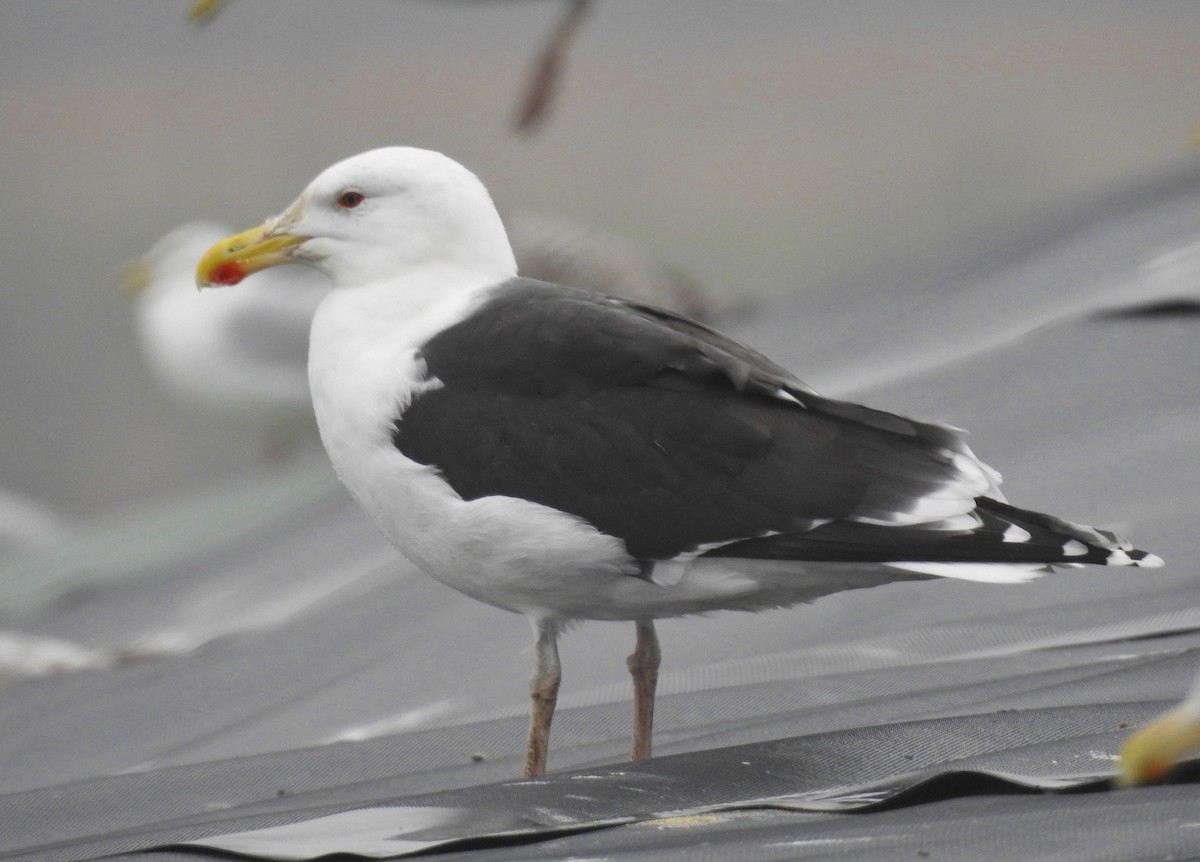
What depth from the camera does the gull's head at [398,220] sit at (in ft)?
6.70

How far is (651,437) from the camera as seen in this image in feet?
6.02

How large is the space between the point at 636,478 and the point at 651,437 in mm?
46

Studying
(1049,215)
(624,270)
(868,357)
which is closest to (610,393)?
(868,357)

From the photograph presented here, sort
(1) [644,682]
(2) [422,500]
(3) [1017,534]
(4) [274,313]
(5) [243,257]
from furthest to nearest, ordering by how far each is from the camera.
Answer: (4) [274,313], (5) [243,257], (1) [644,682], (2) [422,500], (3) [1017,534]

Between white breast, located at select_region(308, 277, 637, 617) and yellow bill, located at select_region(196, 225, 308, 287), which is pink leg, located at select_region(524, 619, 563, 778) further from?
yellow bill, located at select_region(196, 225, 308, 287)

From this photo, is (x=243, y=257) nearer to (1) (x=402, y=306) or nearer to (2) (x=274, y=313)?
(1) (x=402, y=306)

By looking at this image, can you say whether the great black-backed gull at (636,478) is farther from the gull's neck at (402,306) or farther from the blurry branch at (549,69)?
the blurry branch at (549,69)

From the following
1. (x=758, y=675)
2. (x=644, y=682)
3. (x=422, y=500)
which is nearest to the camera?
(x=422, y=500)

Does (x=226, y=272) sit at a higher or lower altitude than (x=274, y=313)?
lower

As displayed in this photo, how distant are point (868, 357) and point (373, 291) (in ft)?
4.82

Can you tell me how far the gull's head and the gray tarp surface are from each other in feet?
1.92

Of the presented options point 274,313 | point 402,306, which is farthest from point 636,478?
point 274,313

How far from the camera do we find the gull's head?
204cm

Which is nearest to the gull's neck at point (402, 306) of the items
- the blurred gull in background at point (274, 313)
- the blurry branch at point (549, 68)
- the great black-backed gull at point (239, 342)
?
the blurry branch at point (549, 68)
